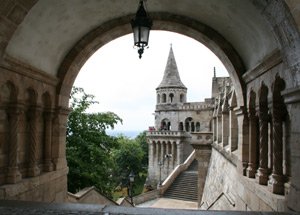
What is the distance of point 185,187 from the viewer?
78.1 feet

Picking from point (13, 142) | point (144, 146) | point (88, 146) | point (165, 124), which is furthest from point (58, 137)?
point (144, 146)

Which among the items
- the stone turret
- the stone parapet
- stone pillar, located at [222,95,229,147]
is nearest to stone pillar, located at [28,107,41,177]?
stone pillar, located at [222,95,229,147]

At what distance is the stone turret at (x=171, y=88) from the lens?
4594cm

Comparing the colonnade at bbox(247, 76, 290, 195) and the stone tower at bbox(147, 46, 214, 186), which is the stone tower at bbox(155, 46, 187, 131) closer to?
the stone tower at bbox(147, 46, 214, 186)

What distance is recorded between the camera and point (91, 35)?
262 inches

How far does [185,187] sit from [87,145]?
1113 cm

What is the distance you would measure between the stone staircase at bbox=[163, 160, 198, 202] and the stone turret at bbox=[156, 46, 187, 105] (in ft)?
66.2

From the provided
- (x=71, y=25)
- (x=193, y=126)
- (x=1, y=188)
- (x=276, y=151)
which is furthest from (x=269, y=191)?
(x=193, y=126)

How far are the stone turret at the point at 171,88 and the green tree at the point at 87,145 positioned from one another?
1134 inches

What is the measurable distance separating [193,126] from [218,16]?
129ft

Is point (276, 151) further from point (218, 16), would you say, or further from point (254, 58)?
point (218, 16)

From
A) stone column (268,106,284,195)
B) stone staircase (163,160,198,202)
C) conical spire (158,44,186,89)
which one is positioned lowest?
stone staircase (163,160,198,202)

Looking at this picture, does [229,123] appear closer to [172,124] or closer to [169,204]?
[169,204]

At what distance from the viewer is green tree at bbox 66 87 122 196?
14422 millimetres
